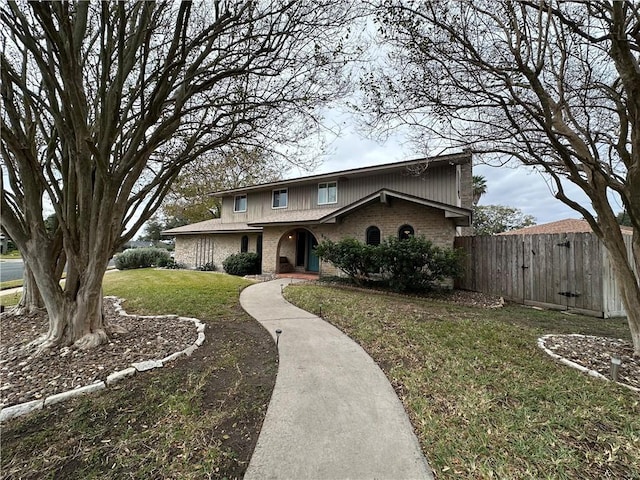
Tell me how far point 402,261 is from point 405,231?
2.52 metres

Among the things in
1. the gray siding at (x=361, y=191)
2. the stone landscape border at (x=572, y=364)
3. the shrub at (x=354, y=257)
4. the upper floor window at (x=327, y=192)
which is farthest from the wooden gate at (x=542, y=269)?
the upper floor window at (x=327, y=192)

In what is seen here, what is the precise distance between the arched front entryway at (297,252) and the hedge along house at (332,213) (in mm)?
59

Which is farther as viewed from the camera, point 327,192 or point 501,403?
point 327,192

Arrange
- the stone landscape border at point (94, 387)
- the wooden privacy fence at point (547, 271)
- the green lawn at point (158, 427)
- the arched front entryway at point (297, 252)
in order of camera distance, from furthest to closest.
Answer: the arched front entryway at point (297, 252), the wooden privacy fence at point (547, 271), the stone landscape border at point (94, 387), the green lawn at point (158, 427)

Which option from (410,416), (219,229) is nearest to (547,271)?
(410,416)

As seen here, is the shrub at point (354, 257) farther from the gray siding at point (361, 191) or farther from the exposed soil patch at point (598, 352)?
the exposed soil patch at point (598, 352)

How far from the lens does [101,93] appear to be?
14.4 ft

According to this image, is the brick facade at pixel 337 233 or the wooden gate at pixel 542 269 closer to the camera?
the wooden gate at pixel 542 269

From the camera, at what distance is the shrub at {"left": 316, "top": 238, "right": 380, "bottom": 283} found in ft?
33.7

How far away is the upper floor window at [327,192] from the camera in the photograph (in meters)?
15.2

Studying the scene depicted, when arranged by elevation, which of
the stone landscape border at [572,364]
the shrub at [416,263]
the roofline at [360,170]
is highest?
the roofline at [360,170]

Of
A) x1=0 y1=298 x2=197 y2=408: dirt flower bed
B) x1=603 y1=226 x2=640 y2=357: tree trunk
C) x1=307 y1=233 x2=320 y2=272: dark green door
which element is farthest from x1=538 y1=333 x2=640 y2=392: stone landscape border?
x1=307 y1=233 x2=320 y2=272: dark green door

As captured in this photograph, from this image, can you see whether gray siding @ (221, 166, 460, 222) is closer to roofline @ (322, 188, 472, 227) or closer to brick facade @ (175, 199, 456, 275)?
brick facade @ (175, 199, 456, 275)

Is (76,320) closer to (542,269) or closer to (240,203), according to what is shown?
(542,269)
